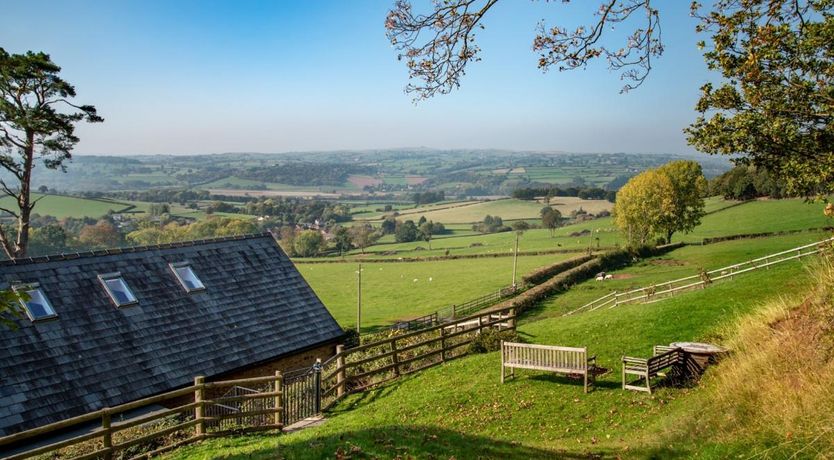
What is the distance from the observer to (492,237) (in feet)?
290

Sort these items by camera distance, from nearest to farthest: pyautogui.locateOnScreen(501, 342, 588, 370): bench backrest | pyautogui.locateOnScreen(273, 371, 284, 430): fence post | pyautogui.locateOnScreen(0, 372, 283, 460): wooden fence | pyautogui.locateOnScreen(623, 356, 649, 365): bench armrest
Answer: pyautogui.locateOnScreen(0, 372, 283, 460): wooden fence → pyautogui.locateOnScreen(623, 356, 649, 365): bench armrest → pyautogui.locateOnScreen(273, 371, 284, 430): fence post → pyautogui.locateOnScreen(501, 342, 588, 370): bench backrest

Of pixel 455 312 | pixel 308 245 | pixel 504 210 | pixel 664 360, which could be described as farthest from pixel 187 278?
pixel 504 210

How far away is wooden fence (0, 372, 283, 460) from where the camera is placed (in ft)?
32.8

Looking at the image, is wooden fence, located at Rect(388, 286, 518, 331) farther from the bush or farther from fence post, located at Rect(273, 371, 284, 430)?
fence post, located at Rect(273, 371, 284, 430)

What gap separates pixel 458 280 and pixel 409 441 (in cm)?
4922

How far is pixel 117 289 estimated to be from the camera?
17188 millimetres

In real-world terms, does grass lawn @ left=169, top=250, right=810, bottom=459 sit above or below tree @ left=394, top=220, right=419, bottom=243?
above

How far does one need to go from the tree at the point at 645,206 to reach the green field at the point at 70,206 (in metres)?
95.3

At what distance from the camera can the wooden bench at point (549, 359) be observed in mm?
13344

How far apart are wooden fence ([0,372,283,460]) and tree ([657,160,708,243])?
2133 inches

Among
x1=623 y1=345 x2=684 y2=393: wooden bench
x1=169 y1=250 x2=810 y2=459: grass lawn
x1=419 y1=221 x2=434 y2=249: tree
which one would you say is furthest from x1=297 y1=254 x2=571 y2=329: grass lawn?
x1=623 y1=345 x2=684 y2=393: wooden bench

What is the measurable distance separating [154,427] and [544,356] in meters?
9.33

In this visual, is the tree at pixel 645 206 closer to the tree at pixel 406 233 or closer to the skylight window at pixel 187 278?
the tree at pixel 406 233

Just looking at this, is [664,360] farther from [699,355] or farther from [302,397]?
[302,397]
